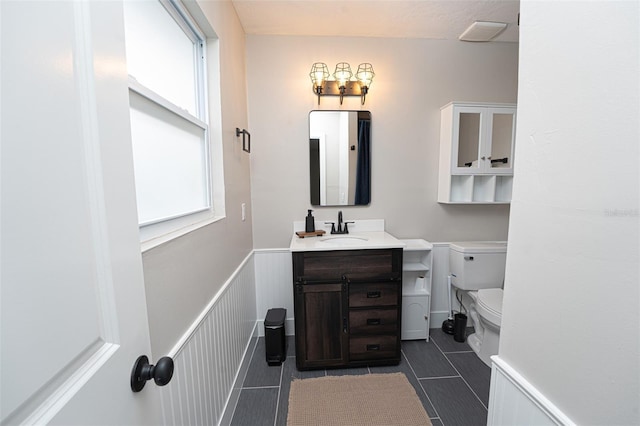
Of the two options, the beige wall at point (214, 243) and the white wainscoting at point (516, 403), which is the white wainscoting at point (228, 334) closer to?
the beige wall at point (214, 243)

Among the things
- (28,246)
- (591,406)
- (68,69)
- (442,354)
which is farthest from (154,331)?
(442,354)

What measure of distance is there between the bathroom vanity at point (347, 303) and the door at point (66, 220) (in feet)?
4.25

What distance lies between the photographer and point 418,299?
7.07 ft

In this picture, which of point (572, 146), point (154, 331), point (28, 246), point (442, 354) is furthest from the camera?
point (442, 354)

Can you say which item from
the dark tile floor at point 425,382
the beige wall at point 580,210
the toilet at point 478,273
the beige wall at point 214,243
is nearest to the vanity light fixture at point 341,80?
the beige wall at point 214,243

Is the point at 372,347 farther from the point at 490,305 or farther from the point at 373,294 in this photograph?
the point at 490,305

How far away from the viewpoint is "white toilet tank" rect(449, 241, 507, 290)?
85.3 inches

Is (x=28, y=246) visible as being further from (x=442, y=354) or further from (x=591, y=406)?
(x=442, y=354)

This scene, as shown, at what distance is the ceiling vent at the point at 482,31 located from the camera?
199 centimetres

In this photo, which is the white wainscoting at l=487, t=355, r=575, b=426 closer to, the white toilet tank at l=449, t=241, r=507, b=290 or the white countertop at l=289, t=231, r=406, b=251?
the white countertop at l=289, t=231, r=406, b=251

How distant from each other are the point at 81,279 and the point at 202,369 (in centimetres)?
96

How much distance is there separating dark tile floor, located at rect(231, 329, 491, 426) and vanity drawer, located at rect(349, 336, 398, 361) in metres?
0.10

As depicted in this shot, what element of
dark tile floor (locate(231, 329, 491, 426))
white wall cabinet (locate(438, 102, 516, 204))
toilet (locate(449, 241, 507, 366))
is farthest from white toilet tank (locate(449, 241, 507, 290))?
dark tile floor (locate(231, 329, 491, 426))

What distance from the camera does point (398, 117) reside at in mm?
2238
